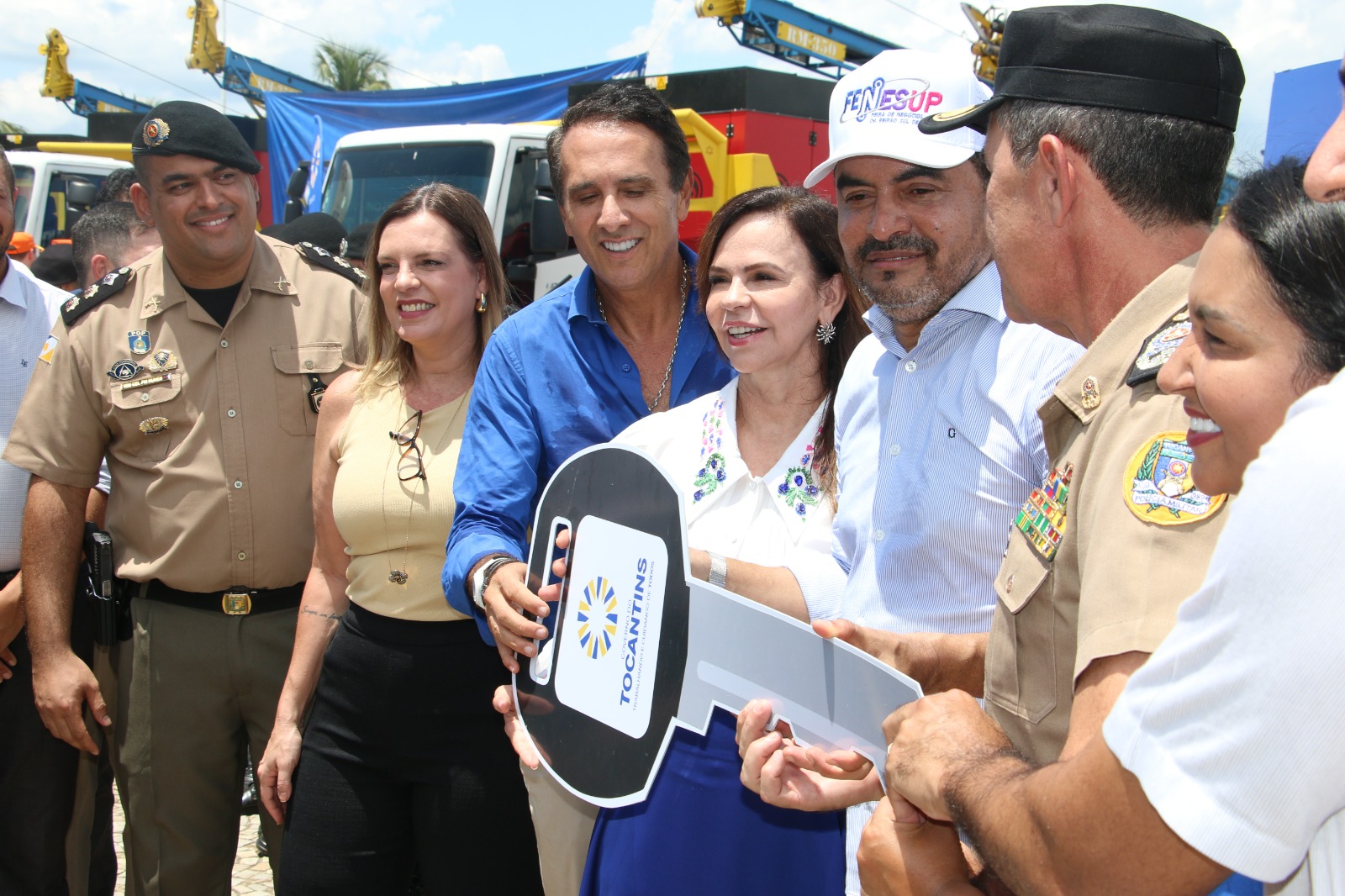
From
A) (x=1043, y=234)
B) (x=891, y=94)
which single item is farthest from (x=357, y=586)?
(x=1043, y=234)

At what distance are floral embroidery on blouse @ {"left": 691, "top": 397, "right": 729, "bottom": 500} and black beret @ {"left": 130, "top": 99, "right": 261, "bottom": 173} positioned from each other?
185 cm

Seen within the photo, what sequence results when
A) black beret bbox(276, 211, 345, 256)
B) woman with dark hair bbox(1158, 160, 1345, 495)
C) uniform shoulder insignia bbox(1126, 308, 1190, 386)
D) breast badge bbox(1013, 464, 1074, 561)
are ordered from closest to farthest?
woman with dark hair bbox(1158, 160, 1345, 495) → uniform shoulder insignia bbox(1126, 308, 1190, 386) → breast badge bbox(1013, 464, 1074, 561) → black beret bbox(276, 211, 345, 256)

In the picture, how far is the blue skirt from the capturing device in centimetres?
184

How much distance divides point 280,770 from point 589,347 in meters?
1.35

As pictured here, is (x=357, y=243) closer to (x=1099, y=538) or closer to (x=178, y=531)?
(x=178, y=531)

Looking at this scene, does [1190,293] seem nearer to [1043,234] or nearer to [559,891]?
[1043,234]

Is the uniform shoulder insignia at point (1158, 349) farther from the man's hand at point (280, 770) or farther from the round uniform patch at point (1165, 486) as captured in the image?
the man's hand at point (280, 770)

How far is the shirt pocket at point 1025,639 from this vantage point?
1200 millimetres

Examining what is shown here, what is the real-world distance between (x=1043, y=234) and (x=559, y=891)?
1695 mm

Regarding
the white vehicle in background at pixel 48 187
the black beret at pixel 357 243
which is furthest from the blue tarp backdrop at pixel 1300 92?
the white vehicle in background at pixel 48 187

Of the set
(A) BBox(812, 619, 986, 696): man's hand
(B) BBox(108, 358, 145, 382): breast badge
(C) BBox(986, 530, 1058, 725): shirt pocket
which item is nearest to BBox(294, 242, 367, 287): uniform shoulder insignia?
(B) BBox(108, 358, 145, 382): breast badge

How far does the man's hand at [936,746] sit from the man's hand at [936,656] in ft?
1.16

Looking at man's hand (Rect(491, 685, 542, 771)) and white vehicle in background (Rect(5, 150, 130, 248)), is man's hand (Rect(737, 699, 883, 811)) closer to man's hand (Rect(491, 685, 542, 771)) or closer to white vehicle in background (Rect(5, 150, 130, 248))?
man's hand (Rect(491, 685, 542, 771))

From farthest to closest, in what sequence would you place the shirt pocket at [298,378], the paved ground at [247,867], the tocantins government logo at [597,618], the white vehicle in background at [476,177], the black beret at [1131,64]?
1. the white vehicle in background at [476,177]
2. the paved ground at [247,867]
3. the shirt pocket at [298,378]
4. the tocantins government logo at [597,618]
5. the black beret at [1131,64]
